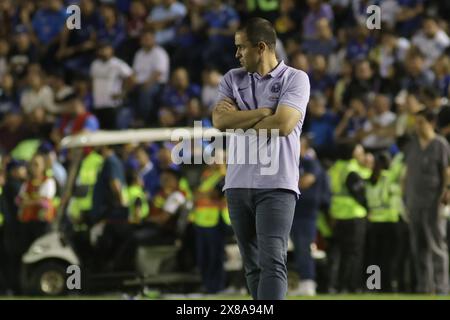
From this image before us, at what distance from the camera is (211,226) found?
15953 mm

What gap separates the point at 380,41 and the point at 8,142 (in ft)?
21.7

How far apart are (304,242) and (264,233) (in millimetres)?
7381

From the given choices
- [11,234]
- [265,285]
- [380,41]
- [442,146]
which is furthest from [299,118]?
[380,41]

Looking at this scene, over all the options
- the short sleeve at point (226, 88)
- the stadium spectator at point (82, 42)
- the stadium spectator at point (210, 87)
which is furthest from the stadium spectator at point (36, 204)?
the short sleeve at point (226, 88)

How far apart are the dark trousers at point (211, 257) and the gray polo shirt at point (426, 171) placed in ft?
8.72

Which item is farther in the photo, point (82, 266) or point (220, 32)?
point (220, 32)

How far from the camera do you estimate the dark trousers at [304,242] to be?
15.4 meters

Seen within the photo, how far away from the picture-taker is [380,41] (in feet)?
66.6

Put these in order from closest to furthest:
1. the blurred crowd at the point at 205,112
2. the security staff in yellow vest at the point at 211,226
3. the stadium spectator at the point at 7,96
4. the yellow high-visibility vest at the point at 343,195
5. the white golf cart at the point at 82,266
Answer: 1. the white golf cart at the point at 82,266
2. the security staff in yellow vest at the point at 211,226
3. the blurred crowd at the point at 205,112
4. the yellow high-visibility vest at the point at 343,195
5. the stadium spectator at the point at 7,96

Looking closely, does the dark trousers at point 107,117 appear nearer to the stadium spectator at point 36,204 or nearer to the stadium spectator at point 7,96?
the stadium spectator at point 7,96

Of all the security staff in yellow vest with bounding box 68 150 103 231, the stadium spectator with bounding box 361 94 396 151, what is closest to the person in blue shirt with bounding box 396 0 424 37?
the stadium spectator with bounding box 361 94 396 151

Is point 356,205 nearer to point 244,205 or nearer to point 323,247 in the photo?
point 323,247

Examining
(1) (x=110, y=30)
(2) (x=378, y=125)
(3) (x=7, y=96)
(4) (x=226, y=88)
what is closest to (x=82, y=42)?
(1) (x=110, y=30)

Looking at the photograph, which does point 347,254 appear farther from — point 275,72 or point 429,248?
point 275,72
